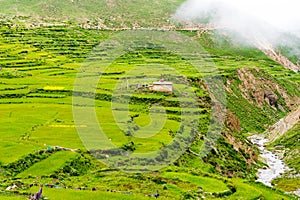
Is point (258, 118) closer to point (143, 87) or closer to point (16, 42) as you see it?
point (143, 87)

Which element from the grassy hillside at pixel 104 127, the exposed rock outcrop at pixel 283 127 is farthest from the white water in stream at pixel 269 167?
the exposed rock outcrop at pixel 283 127

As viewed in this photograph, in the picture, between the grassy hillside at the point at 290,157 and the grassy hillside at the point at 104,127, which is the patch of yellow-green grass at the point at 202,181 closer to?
the grassy hillside at the point at 104,127

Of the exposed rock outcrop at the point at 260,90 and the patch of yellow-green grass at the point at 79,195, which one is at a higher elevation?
the exposed rock outcrop at the point at 260,90

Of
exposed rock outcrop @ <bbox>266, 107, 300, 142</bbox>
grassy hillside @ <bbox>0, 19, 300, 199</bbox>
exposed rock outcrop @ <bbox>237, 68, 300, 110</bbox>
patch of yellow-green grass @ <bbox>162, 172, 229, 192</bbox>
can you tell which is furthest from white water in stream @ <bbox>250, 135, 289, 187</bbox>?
exposed rock outcrop @ <bbox>237, 68, 300, 110</bbox>

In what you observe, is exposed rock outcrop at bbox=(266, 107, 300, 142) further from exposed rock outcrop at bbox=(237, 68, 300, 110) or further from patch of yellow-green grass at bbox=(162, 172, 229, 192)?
patch of yellow-green grass at bbox=(162, 172, 229, 192)

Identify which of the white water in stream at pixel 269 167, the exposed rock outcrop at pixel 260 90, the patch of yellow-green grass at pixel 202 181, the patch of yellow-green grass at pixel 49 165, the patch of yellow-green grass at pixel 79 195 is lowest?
the white water in stream at pixel 269 167

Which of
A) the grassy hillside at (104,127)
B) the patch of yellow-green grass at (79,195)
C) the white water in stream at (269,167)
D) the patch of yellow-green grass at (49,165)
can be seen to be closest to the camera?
the patch of yellow-green grass at (79,195)

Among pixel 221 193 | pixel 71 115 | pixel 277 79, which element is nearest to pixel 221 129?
pixel 71 115

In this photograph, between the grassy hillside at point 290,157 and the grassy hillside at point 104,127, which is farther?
the grassy hillside at point 290,157
